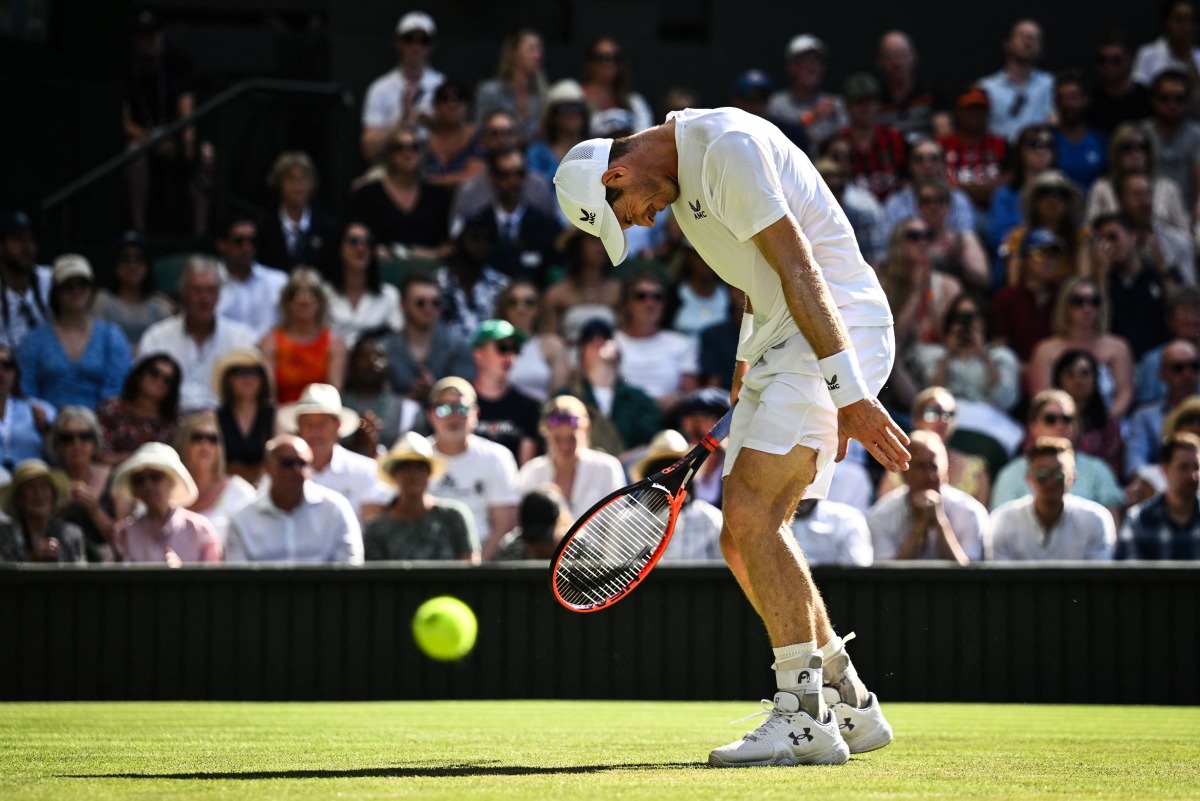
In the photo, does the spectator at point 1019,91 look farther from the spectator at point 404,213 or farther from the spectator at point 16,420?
the spectator at point 16,420

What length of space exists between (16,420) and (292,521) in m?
2.13

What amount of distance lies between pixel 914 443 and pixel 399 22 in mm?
7345

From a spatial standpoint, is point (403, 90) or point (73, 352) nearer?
point (73, 352)

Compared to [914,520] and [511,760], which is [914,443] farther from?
[511,760]

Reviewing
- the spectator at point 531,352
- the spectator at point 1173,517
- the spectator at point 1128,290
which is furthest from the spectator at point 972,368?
the spectator at point 531,352

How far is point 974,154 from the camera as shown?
1338 cm

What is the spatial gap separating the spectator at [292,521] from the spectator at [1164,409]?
4703 millimetres

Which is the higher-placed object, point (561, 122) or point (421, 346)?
point (561, 122)

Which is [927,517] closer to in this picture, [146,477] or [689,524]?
[689,524]

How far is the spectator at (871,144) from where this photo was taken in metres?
13.0

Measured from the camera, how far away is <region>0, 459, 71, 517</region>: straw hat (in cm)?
895

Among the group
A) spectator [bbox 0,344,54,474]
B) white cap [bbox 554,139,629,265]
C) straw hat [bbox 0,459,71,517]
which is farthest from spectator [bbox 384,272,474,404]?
white cap [bbox 554,139,629,265]

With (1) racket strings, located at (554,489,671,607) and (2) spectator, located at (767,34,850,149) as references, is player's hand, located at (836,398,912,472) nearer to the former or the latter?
(1) racket strings, located at (554,489,671,607)

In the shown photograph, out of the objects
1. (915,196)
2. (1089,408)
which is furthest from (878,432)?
(915,196)
